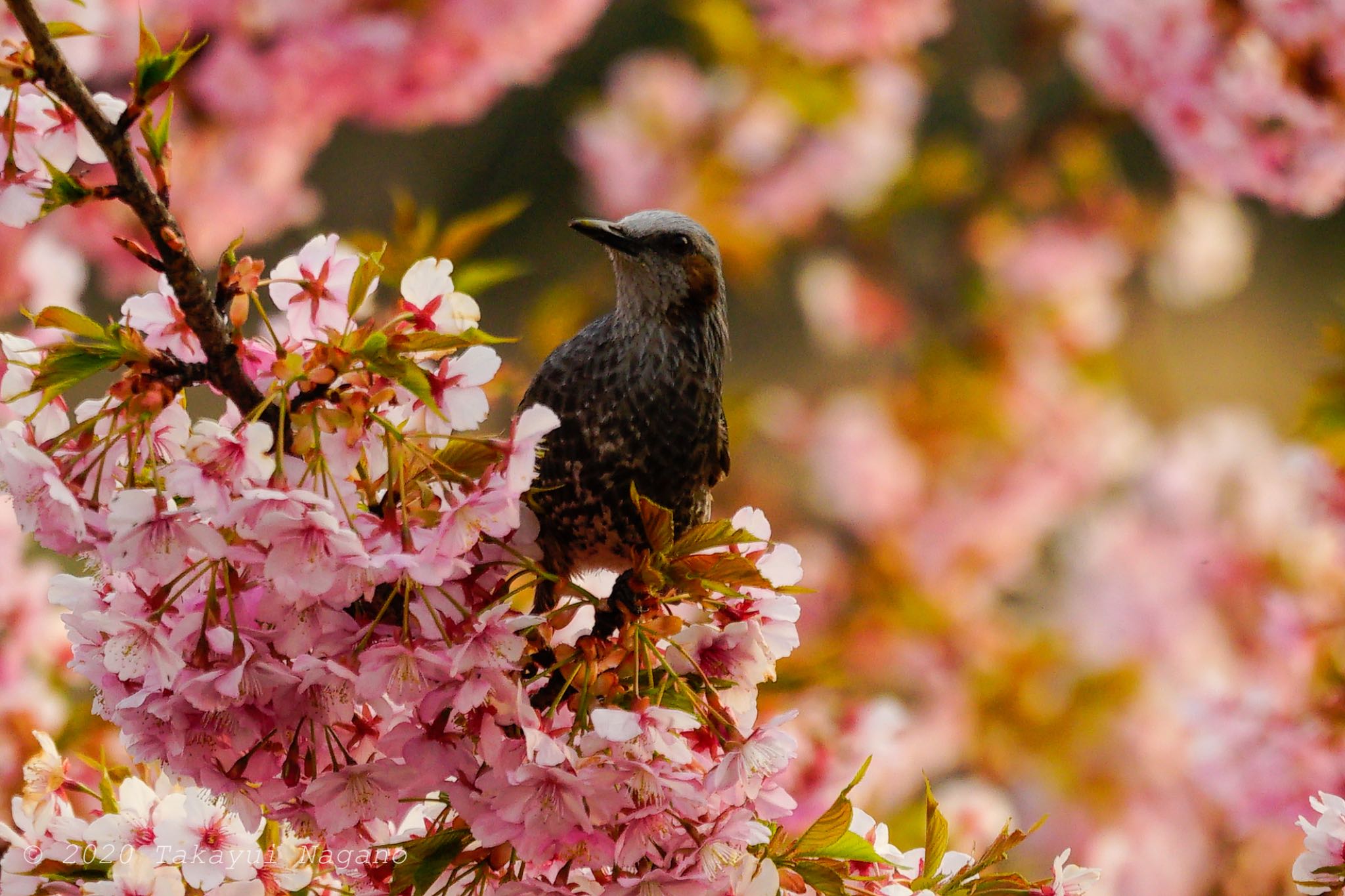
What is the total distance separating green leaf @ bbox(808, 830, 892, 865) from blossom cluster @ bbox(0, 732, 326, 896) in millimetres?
330

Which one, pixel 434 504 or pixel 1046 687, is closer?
pixel 434 504

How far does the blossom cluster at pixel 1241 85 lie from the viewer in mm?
1789

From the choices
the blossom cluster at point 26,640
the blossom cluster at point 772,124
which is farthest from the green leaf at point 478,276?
the blossom cluster at point 772,124

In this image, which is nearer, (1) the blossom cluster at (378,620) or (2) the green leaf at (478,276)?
(1) the blossom cluster at (378,620)

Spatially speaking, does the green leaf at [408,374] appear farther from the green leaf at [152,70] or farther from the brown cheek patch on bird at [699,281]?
the brown cheek patch on bird at [699,281]

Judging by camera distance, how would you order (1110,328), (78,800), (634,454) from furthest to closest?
(1110,328), (78,800), (634,454)

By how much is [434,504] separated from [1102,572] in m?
3.21

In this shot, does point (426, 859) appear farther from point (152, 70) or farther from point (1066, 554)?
point (1066, 554)

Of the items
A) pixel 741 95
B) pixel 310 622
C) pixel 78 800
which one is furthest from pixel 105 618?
pixel 741 95

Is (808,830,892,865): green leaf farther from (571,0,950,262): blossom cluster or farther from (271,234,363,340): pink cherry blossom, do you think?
(571,0,950,262): blossom cluster

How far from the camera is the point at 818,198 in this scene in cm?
343

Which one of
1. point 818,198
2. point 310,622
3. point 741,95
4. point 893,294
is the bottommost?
point 310,622

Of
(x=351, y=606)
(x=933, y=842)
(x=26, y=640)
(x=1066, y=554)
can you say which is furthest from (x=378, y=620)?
(x=1066, y=554)

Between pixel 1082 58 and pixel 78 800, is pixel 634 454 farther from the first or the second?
pixel 1082 58
